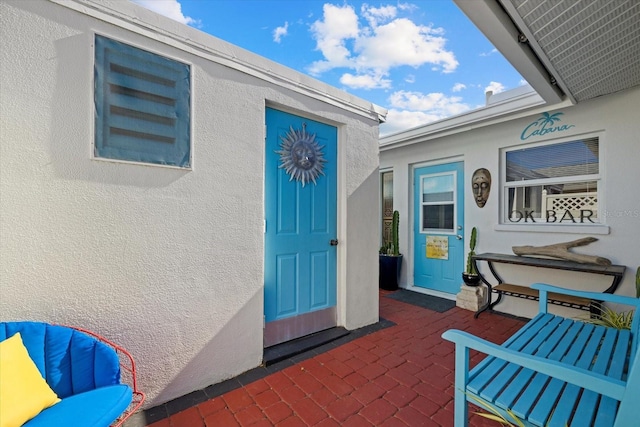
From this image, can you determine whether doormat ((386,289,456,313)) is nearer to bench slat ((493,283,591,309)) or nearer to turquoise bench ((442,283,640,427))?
bench slat ((493,283,591,309))

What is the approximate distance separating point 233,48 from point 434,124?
3.17 meters

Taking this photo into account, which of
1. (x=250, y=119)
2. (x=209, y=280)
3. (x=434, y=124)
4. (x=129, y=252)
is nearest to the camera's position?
(x=129, y=252)

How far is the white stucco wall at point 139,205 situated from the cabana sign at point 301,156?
262 mm

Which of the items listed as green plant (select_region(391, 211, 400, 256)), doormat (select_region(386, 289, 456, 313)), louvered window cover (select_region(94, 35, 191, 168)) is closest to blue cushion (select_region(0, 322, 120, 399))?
louvered window cover (select_region(94, 35, 191, 168))

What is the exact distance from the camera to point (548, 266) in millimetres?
3088

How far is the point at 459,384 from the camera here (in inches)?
56.6

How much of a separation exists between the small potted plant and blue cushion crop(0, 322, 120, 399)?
407 centimetres

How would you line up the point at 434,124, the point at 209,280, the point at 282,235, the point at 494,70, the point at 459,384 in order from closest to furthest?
the point at 459,384 < the point at 209,280 < the point at 282,235 < the point at 494,70 < the point at 434,124

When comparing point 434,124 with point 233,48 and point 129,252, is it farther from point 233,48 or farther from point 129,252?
point 129,252

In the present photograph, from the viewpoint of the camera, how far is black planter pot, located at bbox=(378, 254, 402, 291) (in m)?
4.90

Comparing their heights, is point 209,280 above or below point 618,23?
below

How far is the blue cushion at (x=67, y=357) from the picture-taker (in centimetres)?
141

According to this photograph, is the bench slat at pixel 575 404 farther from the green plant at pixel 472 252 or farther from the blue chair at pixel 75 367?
the green plant at pixel 472 252

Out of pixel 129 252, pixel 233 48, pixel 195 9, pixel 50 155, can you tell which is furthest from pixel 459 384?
pixel 195 9
